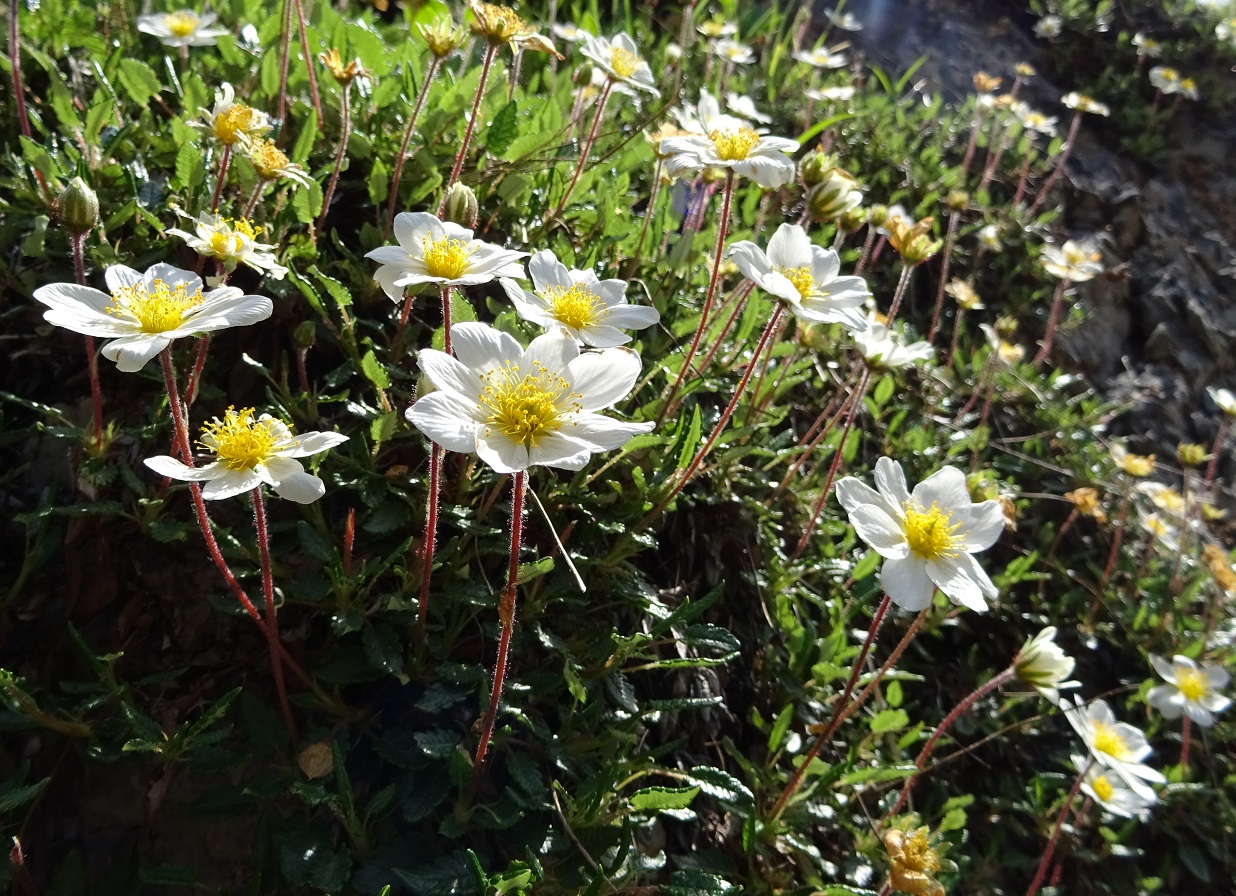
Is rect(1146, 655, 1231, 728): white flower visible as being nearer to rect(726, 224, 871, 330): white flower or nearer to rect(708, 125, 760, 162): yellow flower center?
rect(726, 224, 871, 330): white flower

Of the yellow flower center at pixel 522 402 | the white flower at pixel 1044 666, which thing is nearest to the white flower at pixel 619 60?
the yellow flower center at pixel 522 402

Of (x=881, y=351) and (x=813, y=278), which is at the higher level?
(x=813, y=278)

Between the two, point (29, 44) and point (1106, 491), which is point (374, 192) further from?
point (1106, 491)

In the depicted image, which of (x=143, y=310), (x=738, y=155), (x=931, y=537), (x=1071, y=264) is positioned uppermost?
(x=738, y=155)

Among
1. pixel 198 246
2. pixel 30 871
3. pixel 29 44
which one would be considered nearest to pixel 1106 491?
pixel 198 246

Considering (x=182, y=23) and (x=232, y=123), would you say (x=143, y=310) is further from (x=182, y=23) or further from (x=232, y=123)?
(x=182, y=23)

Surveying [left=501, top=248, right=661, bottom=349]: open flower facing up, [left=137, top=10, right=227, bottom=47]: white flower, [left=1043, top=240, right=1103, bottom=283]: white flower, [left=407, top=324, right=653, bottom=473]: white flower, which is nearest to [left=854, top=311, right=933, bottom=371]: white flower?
[left=501, top=248, right=661, bottom=349]: open flower facing up

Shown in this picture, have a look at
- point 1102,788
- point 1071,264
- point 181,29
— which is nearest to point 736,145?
point 181,29
